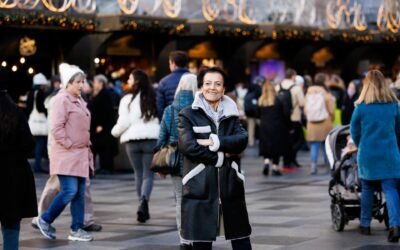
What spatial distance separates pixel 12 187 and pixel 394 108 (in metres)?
4.28

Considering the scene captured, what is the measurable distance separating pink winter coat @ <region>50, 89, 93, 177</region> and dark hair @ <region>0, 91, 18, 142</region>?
7.71ft

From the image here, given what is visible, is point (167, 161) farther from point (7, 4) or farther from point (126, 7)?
point (126, 7)

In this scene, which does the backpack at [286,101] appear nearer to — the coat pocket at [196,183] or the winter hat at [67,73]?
the winter hat at [67,73]

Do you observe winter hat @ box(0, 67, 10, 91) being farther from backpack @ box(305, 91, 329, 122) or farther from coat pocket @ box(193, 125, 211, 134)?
backpack @ box(305, 91, 329, 122)

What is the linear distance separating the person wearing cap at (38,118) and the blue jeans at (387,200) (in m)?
10.7

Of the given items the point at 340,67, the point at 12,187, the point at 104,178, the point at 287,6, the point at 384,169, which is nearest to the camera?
the point at 12,187

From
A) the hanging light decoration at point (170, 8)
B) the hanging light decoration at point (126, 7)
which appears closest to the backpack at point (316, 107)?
the hanging light decoration at point (126, 7)

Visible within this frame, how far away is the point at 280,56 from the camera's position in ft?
114

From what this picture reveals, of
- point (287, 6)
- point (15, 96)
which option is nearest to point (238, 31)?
point (287, 6)

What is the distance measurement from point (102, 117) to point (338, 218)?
9.06m

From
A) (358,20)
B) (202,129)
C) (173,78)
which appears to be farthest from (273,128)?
(358,20)

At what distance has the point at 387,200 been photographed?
11797 millimetres

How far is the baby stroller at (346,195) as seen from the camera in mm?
12555

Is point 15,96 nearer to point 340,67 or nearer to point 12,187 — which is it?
point 340,67
